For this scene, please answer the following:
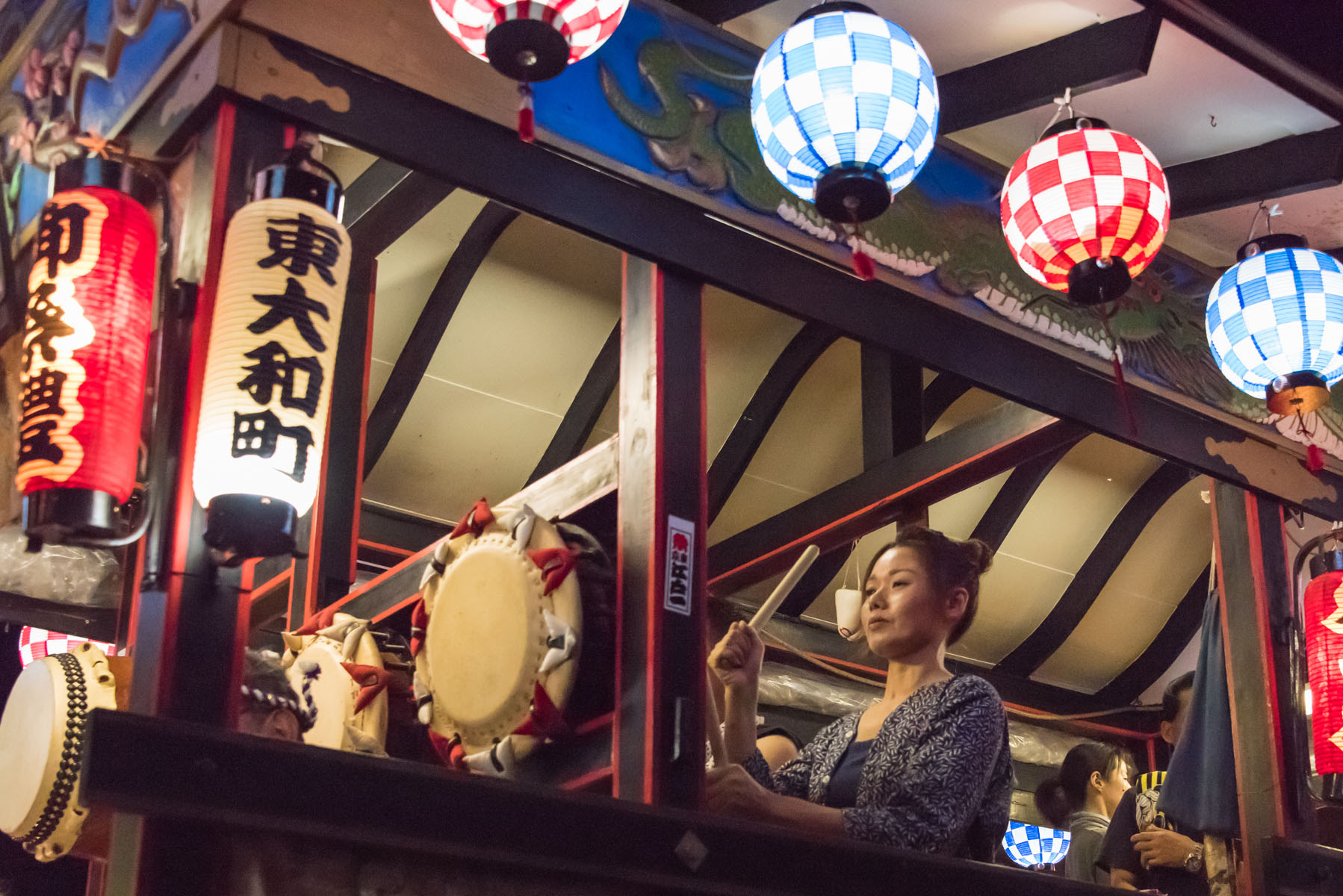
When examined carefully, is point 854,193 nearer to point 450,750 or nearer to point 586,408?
point 450,750

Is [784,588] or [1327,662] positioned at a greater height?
[1327,662]

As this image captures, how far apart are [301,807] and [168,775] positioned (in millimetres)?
326

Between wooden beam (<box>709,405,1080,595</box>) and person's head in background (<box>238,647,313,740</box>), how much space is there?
356 cm

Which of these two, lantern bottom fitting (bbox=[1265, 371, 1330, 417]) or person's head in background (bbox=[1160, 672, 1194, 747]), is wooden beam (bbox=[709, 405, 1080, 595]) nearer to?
lantern bottom fitting (bbox=[1265, 371, 1330, 417])

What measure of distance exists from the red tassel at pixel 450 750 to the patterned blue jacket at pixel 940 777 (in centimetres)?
98

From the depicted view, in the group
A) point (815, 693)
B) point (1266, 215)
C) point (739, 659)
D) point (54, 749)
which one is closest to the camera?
point (54, 749)

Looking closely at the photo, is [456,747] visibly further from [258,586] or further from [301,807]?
[258,586]

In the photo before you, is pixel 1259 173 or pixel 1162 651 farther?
pixel 1162 651

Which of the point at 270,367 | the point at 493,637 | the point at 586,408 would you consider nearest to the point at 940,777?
the point at 493,637

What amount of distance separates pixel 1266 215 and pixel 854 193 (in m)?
3.13

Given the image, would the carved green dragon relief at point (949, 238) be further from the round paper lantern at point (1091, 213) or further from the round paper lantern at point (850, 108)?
the round paper lantern at point (1091, 213)

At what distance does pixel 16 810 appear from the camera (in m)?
3.39

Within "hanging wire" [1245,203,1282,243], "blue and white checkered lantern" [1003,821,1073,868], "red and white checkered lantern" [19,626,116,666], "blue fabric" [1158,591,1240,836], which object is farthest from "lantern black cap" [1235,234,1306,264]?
Answer: "red and white checkered lantern" [19,626,116,666]

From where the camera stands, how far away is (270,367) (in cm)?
321
